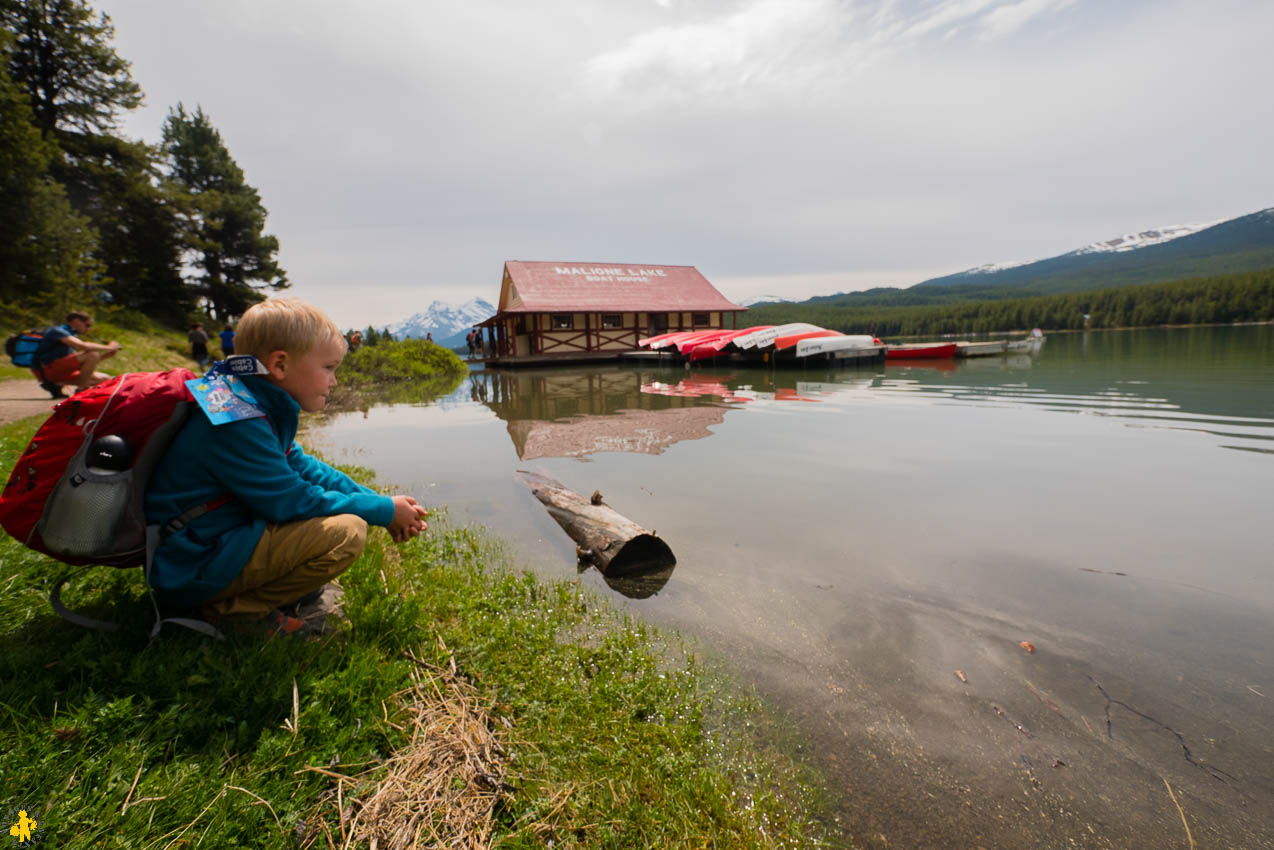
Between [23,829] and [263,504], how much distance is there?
3.18 feet

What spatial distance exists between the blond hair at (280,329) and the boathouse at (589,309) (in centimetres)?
2654

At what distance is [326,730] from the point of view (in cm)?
182

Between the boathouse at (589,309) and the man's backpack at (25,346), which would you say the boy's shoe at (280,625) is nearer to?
the man's backpack at (25,346)

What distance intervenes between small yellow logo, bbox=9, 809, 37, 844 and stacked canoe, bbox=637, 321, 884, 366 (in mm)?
21377

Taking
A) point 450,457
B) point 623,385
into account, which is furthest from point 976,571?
point 623,385

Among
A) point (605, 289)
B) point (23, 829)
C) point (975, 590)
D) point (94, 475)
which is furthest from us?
point (605, 289)

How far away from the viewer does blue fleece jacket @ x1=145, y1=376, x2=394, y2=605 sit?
1840mm

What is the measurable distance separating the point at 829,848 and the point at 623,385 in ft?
52.1

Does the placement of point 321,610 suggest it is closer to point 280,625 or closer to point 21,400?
point 280,625

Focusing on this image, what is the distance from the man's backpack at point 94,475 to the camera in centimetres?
169

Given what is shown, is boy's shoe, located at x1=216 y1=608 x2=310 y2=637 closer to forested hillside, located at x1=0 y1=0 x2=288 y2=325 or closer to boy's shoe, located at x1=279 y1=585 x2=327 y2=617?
boy's shoe, located at x1=279 y1=585 x2=327 y2=617

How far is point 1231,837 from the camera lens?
174cm

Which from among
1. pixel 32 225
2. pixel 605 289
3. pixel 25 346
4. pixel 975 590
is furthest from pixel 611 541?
pixel 605 289

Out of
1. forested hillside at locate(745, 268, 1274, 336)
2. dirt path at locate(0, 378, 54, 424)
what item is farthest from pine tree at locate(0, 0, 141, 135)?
forested hillside at locate(745, 268, 1274, 336)
